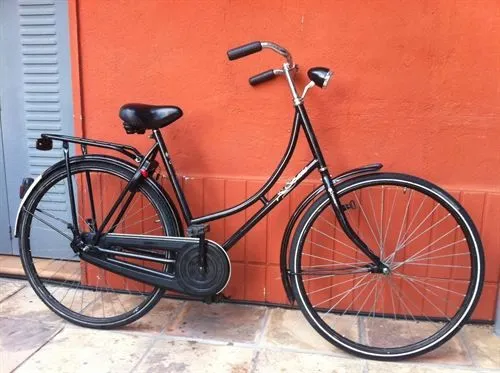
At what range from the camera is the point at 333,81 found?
10.1 ft

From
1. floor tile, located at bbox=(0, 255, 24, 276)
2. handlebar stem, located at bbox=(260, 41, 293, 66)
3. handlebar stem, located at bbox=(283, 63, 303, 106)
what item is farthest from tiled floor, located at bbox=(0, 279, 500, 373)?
handlebar stem, located at bbox=(260, 41, 293, 66)

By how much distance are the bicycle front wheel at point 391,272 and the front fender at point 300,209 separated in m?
0.09

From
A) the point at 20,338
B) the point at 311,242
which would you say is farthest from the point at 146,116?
the point at 20,338

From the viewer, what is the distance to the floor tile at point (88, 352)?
2766mm

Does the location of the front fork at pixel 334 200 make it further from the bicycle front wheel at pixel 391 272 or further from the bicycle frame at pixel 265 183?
the bicycle front wheel at pixel 391 272

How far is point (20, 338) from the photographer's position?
3.04 meters

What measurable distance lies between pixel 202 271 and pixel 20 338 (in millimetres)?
1094

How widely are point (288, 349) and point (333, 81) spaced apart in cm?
149

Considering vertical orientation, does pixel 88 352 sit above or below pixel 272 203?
below

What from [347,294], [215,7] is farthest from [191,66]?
[347,294]

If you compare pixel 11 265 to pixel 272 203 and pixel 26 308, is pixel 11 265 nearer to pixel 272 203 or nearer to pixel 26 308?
pixel 26 308

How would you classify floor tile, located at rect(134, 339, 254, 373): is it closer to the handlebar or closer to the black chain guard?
the black chain guard

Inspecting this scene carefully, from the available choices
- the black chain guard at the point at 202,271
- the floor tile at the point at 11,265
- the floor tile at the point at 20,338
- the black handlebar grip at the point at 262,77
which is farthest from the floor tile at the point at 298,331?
the floor tile at the point at 11,265

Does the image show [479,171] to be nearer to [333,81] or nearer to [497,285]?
[497,285]
